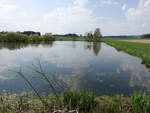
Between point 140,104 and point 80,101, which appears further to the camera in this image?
point 80,101

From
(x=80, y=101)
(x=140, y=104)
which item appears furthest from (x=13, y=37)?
(x=140, y=104)

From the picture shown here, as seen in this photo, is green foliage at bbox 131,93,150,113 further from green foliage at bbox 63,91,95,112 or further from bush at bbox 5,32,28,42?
bush at bbox 5,32,28,42

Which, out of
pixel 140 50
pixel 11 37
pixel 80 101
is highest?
pixel 11 37

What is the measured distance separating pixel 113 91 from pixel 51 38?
60572 mm

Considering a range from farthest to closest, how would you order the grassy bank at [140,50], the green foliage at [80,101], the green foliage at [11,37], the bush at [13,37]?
the bush at [13,37]
the green foliage at [11,37]
the grassy bank at [140,50]
the green foliage at [80,101]

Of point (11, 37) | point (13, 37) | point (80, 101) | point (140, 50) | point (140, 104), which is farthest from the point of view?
point (13, 37)

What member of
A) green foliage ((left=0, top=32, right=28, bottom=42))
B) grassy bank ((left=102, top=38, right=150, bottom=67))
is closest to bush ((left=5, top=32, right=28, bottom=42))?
green foliage ((left=0, top=32, right=28, bottom=42))

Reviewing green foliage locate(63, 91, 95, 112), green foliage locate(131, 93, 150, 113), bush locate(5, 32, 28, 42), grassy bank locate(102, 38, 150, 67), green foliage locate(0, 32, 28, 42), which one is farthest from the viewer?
bush locate(5, 32, 28, 42)

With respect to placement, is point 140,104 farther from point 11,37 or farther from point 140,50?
point 11,37

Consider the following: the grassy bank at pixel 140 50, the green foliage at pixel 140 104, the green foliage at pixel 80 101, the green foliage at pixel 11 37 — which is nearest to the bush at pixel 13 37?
the green foliage at pixel 11 37

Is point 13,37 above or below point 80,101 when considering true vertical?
above

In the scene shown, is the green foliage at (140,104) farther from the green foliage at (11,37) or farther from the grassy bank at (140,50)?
the green foliage at (11,37)

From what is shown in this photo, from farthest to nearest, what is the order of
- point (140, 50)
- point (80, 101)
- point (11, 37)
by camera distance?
point (11, 37) < point (140, 50) < point (80, 101)

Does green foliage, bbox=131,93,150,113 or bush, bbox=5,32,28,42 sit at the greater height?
bush, bbox=5,32,28,42
